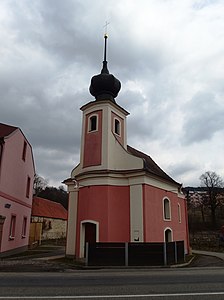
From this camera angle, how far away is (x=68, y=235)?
71.7 ft

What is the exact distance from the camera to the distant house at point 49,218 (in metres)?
43.7

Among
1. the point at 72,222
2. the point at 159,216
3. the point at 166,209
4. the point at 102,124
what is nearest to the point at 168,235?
the point at 166,209

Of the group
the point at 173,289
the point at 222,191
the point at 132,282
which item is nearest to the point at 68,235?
the point at 132,282

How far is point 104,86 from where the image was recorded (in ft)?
72.6

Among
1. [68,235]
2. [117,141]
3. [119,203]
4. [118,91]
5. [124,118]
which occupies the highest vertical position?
[118,91]

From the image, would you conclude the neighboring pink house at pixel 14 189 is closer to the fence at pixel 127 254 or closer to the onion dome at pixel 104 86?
the onion dome at pixel 104 86

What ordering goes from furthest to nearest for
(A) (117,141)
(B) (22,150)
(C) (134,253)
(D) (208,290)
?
(B) (22,150)
(A) (117,141)
(C) (134,253)
(D) (208,290)

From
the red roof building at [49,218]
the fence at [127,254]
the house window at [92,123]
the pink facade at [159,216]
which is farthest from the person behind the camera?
the red roof building at [49,218]

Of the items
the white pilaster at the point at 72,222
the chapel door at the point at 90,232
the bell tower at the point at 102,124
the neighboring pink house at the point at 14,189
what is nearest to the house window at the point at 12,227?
the neighboring pink house at the point at 14,189

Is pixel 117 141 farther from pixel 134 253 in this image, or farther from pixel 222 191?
pixel 222 191

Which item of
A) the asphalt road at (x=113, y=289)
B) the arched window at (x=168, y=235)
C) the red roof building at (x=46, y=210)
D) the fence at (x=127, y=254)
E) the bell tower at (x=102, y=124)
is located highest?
the bell tower at (x=102, y=124)

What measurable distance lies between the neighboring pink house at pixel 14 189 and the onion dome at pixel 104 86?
691 cm

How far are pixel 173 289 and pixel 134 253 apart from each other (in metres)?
7.50

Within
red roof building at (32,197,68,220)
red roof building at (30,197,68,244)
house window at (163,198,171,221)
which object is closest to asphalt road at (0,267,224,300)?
house window at (163,198,171,221)
